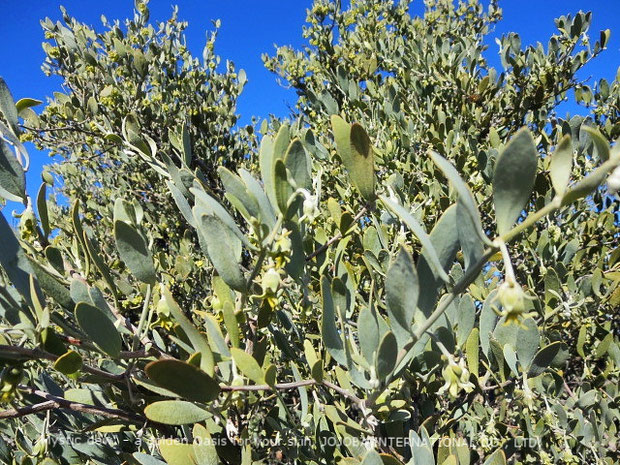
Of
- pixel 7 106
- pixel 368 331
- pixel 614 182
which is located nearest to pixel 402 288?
pixel 368 331

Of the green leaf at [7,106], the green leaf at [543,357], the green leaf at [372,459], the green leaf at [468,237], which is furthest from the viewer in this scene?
the green leaf at [543,357]

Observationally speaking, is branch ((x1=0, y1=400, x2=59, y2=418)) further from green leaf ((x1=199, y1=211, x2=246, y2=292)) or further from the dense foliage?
green leaf ((x1=199, y1=211, x2=246, y2=292))

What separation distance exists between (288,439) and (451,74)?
293 cm

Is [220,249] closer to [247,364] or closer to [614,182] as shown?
[247,364]

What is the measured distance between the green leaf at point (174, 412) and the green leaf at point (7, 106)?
0.65m

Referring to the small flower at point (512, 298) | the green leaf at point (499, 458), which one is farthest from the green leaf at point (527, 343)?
the small flower at point (512, 298)

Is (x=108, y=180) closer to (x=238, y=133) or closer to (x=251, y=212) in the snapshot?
(x=238, y=133)

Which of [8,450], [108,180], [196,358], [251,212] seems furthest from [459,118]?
[108,180]

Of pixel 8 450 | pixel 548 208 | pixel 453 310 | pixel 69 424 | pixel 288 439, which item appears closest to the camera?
pixel 548 208

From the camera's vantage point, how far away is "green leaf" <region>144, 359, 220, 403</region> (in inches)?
28.0

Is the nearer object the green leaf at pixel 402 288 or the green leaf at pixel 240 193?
the green leaf at pixel 402 288

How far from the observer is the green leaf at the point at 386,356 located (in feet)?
2.46

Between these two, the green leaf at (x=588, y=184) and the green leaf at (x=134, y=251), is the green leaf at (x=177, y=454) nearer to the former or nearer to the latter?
the green leaf at (x=134, y=251)

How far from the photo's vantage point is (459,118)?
3043 millimetres
